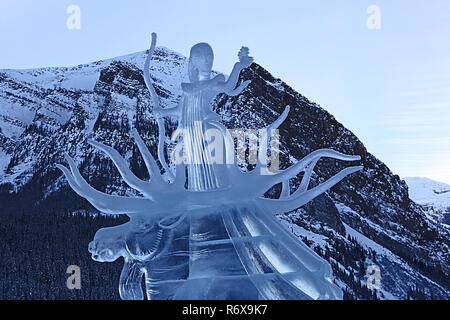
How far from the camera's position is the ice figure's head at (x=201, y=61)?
30.1 feet

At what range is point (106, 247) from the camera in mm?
8398

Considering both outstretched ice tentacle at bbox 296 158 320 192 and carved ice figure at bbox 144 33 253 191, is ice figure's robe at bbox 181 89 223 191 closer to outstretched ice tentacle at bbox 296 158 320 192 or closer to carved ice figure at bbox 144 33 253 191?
carved ice figure at bbox 144 33 253 191

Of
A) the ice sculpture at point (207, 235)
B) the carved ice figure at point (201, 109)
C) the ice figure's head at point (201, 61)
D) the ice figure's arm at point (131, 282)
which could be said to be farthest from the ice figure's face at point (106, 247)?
the ice figure's head at point (201, 61)

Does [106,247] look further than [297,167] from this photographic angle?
No

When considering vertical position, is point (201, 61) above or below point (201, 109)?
above

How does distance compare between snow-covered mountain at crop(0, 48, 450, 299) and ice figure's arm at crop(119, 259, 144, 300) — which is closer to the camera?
ice figure's arm at crop(119, 259, 144, 300)

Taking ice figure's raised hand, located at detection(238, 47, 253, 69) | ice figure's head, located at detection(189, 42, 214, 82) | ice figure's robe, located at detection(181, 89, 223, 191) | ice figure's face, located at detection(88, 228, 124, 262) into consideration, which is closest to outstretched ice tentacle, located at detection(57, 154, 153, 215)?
ice figure's face, located at detection(88, 228, 124, 262)

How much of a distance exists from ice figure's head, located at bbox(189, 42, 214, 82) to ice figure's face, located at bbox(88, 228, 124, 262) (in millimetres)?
2275

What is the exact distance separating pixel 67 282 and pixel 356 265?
56.2 metres

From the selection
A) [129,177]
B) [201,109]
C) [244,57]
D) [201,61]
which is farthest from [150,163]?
[244,57]

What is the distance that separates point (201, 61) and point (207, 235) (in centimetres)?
224

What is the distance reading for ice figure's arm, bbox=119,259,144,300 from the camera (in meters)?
8.48

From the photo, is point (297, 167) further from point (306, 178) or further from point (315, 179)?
point (315, 179)

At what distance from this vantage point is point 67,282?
3775 inches
